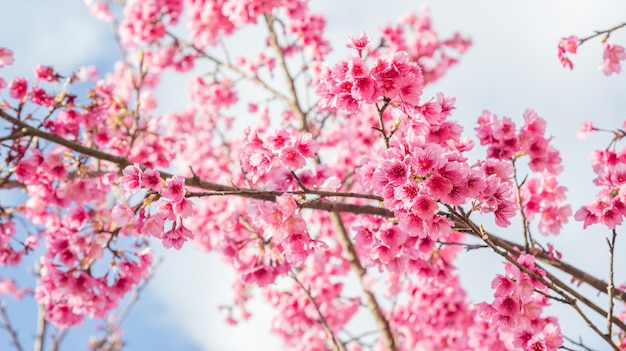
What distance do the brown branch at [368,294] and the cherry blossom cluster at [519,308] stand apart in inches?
90.2

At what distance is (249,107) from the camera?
26.2ft

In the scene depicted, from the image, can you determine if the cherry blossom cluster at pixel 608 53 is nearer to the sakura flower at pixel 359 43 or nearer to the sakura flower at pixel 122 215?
the sakura flower at pixel 359 43

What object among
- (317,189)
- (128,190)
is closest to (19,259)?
(128,190)

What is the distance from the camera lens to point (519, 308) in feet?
9.16

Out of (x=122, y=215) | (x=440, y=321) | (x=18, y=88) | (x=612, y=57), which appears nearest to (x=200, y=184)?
(x=122, y=215)

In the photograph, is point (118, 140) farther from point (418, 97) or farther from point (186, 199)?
point (418, 97)

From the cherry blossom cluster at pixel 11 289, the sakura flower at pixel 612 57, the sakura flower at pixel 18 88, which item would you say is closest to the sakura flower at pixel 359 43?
the sakura flower at pixel 612 57

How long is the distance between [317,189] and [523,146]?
1.45 metres

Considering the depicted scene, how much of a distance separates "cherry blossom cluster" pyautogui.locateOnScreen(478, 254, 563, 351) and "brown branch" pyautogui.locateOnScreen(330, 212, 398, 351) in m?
2.29

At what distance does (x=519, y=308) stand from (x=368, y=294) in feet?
9.27

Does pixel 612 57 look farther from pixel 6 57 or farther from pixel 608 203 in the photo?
pixel 6 57

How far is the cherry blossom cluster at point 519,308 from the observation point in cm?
264

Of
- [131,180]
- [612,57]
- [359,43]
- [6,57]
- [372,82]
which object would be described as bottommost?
[131,180]

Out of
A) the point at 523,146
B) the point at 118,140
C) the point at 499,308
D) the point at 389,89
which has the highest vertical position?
the point at 118,140
